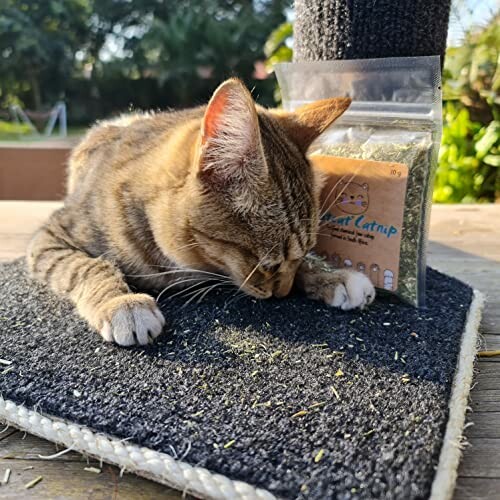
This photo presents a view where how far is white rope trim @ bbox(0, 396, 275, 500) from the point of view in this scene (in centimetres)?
66

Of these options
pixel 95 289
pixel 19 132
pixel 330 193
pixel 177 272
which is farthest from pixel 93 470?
pixel 19 132

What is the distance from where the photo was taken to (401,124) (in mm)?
1243

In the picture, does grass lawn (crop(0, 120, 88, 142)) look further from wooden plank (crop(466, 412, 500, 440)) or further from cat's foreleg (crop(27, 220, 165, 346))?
wooden plank (crop(466, 412, 500, 440))

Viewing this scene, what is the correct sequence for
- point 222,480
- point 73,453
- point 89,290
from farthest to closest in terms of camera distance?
point 89,290 → point 73,453 → point 222,480

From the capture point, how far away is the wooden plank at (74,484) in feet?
2.31

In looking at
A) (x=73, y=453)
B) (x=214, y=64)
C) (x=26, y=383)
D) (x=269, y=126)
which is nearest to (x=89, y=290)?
(x=26, y=383)

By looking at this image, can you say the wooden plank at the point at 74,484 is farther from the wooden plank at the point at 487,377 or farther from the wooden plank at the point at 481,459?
the wooden plank at the point at 487,377

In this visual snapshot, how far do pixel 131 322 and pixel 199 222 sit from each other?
0.93 ft

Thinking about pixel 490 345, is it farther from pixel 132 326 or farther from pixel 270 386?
pixel 132 326

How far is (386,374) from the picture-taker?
94 centimetres

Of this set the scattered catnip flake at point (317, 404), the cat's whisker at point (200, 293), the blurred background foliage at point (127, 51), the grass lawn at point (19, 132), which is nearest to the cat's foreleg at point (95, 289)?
the cat's whisker at point (200, 293)

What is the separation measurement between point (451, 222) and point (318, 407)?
5.47 feet

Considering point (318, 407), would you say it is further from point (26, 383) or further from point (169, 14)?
point (169, 14)

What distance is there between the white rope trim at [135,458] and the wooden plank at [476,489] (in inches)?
10.9
